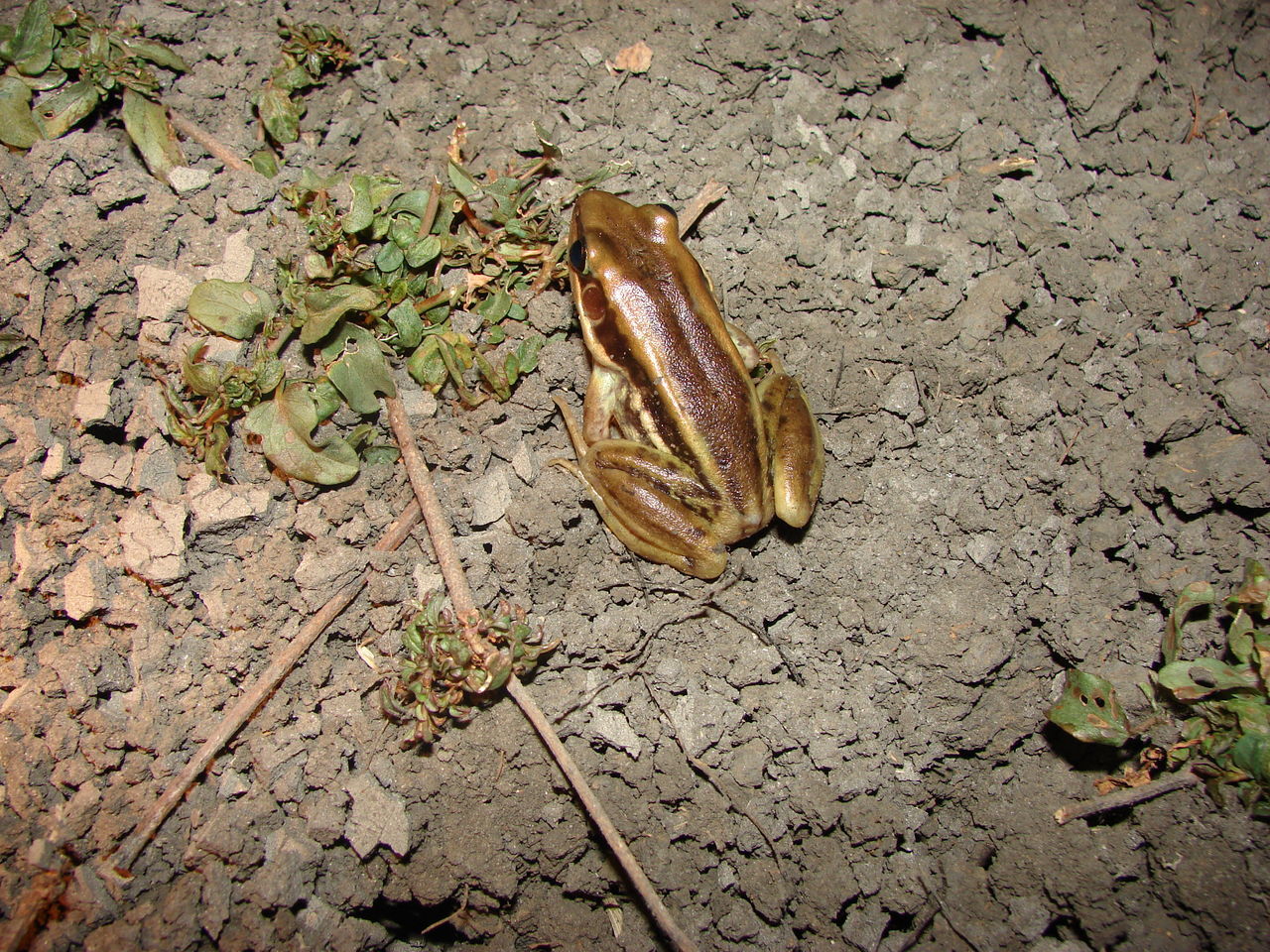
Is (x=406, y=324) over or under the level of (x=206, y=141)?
under

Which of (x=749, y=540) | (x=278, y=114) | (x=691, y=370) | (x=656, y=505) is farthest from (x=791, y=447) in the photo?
(x=278, y=114)

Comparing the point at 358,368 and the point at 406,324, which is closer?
the point at 358,368

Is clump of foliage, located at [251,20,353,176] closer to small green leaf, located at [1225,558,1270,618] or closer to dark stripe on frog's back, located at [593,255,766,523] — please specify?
dark stripe on frog's back, located at [593,255,766,523]

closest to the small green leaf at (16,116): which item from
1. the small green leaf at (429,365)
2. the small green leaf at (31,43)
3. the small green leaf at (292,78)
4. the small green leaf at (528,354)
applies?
the small green leaf at (31,43)

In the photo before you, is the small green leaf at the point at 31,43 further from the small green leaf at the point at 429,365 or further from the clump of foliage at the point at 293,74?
the small green leaf at the point at 429,365

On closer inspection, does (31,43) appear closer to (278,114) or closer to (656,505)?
(278,114)

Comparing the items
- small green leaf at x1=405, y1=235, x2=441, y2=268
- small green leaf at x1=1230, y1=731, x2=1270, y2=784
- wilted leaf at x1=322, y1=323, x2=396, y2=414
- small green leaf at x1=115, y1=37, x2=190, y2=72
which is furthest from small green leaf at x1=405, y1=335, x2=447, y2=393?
small green leaf at x1=1230, y1=731, x2=1270, y2=784
